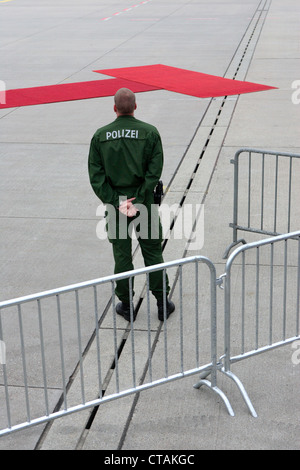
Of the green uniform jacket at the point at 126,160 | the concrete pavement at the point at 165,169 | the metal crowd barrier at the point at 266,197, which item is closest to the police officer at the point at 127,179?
the green uniform jacket at the point at 126,160

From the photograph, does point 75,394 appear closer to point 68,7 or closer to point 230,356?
point 230,356

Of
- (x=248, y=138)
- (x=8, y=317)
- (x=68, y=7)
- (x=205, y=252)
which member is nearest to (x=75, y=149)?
(x=248, y=138)

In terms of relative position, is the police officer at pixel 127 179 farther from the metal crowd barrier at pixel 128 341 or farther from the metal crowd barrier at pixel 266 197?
the metal crowd barrier at pixel 266 197

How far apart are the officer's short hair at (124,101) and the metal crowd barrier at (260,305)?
1.40 metres

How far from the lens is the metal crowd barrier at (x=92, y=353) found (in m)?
4.18

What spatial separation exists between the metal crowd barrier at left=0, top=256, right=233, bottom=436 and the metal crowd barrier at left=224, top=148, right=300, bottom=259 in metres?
1.23

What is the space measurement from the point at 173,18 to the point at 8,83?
13656 mm

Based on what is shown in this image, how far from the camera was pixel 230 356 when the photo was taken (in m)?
4.90

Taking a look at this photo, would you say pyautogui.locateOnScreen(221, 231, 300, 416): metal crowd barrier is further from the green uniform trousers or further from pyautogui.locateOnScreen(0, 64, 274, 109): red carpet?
pyautogui.locateOnScreen(0, 64, 274, 109): red carpet

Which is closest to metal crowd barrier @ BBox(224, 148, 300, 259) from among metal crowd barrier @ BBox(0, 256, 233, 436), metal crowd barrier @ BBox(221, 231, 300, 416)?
metal crowd barrier @ BBox(221, 231, 300, 416)

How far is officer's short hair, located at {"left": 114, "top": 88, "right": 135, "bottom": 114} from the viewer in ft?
17.3

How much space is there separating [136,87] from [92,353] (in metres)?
10.5
